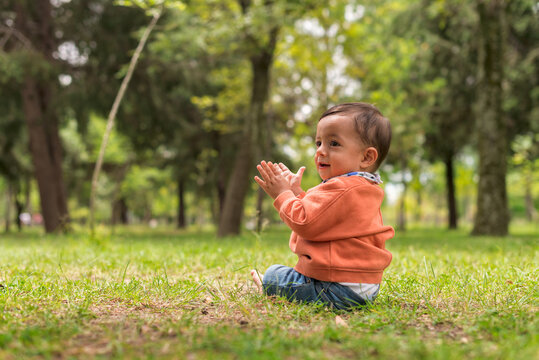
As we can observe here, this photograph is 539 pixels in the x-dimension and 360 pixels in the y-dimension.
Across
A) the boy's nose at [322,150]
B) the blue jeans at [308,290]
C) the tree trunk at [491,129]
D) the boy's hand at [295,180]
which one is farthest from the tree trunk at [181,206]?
the boy's nose at [322,150]

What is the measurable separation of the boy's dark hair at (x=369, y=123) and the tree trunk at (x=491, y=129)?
9359 mm

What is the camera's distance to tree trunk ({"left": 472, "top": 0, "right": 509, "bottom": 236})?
36.0ft

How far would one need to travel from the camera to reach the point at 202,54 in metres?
13.8

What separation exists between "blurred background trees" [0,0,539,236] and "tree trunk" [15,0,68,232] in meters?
0.04

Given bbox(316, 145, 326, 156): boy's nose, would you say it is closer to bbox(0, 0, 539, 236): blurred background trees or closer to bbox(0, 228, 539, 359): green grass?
bbox(0, 228, 539, 359): green grass

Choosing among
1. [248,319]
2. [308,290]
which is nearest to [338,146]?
[308,290]

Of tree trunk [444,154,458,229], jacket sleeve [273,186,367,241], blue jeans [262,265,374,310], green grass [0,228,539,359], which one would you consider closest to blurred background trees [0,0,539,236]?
tree trunk [444,154,458,229]

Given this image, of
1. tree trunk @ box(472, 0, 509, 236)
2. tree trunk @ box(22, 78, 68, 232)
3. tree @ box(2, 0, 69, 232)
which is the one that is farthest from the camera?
tree trunk @ box(22, 78, 68, 232)

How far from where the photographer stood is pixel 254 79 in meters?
12.2

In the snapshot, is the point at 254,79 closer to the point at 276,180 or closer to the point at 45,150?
the point at 45,150

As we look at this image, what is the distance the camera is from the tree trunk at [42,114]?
1248cm

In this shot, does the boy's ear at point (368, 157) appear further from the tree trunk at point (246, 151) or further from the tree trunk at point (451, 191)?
the tree trunk at point (451, 191)

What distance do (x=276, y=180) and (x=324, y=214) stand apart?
1.44 feet

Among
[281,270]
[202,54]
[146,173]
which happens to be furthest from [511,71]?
[146,173]
